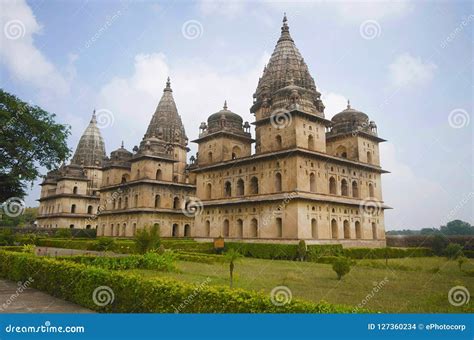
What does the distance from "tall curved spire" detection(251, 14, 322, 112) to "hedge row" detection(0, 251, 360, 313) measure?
26.1 metres

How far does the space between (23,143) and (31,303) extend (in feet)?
54.7

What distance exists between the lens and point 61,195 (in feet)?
179

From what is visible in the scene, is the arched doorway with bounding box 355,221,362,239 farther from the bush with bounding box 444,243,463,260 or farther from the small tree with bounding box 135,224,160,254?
the small tree with bounding box 135,224,160,254

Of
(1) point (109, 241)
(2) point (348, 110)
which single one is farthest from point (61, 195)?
(2) point (348, 110)

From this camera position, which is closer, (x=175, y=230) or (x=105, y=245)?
(x=105, y=245)

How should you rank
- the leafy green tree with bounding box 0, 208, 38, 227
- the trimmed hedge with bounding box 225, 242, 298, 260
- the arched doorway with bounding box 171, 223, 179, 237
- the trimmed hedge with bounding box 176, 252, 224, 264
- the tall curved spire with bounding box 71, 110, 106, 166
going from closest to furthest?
1. the trimmed hedge with bounding box 176, 252, 224, 264
2. the trimmed hedge with bounding box 225, 242, 298, 260
3. the arched doorway with bounding box 171, 223, 179, 237
4. the tall curved spire with bounding box 71, 110, 106, 166
5. the leafy green tree with bounding box 0, 208, 38, 227

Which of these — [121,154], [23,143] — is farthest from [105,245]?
[121,154]

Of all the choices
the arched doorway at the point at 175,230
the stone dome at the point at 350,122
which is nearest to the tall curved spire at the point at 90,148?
the arched doorway at the point at 175,230

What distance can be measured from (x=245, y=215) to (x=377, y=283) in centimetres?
1779

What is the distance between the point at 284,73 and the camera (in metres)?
36.2

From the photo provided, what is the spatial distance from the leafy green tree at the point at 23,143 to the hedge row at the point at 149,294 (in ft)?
46.4

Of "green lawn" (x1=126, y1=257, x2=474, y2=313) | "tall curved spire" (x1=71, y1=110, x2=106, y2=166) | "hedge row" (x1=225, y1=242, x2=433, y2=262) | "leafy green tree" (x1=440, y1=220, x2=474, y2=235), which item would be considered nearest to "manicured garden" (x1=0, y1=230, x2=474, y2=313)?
"green lawn" (x1=126, y1=257, x2=474, y2=313)

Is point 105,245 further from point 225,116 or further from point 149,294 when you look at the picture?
point 149,294

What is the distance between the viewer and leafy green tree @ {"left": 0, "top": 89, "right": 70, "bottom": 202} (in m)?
23.0
